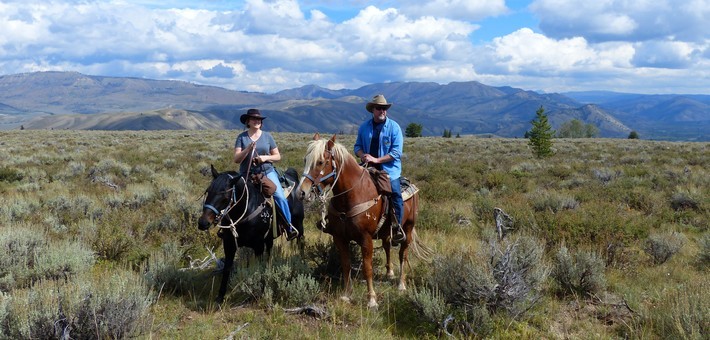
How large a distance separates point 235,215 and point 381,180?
2082 millimetres

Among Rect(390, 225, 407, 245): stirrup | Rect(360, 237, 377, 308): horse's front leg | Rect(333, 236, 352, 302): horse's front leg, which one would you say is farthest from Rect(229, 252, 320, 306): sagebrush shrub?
Rect(390, 225, 407, 245): stirrup

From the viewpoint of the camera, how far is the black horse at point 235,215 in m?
5.01

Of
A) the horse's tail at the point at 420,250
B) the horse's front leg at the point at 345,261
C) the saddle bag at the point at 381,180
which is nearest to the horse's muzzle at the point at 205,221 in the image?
the horse's front leg at the point at 345,261

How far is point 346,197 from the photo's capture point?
5.21m

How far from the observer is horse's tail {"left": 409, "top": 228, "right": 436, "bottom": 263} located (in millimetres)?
6578

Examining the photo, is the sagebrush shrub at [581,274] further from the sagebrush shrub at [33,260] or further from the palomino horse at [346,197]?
the sagebrush shrub at [33,260]

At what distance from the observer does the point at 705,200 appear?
1039 cm

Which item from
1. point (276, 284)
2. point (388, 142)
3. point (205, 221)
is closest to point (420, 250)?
point (388, 142)

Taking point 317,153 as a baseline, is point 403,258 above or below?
below

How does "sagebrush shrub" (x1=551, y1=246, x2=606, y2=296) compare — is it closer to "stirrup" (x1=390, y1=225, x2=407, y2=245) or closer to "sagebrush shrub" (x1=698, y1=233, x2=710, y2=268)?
"stirrup" (x1=390, y1=225, x2=407, y2=245)

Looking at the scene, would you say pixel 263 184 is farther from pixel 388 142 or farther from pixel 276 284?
pixel 388 142

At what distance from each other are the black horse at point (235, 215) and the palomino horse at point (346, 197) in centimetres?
45

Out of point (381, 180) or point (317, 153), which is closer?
point (317, 153)

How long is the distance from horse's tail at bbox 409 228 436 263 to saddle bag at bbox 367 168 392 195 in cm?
128
